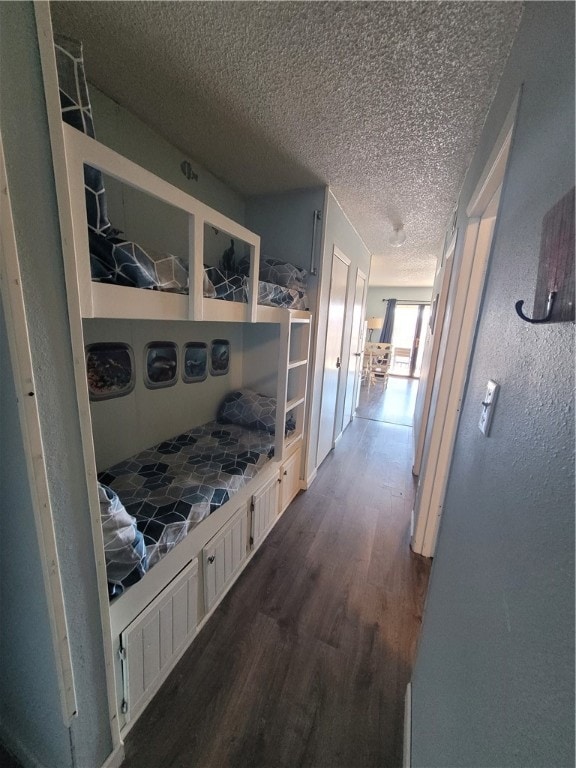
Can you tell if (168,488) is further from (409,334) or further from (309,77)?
(409,334)

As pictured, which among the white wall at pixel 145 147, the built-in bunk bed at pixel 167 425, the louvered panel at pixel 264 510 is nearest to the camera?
the built-in bunk bed at pixel 167 425

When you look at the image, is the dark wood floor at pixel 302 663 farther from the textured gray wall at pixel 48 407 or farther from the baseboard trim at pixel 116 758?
the textured gray wall at pixel 48 407

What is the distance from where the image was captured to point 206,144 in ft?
5.54

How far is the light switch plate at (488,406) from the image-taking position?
0.70 metres

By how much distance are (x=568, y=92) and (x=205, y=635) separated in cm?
217

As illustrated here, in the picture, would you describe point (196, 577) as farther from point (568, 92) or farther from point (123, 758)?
point (568, 92)

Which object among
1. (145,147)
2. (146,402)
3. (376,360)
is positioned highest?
(145,147)

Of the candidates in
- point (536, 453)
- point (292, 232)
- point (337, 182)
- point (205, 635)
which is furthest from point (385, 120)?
point (205, 635)

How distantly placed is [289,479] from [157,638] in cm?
132

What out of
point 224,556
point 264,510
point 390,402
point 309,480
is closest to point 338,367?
point 309,480

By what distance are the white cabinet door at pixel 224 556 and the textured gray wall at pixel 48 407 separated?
0.52 metres

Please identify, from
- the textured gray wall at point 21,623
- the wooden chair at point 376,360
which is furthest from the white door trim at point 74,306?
the wooden chair at point 376,360

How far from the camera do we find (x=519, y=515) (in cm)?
49

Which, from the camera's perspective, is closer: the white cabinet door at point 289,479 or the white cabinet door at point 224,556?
the white cabinet door at point 224,556
